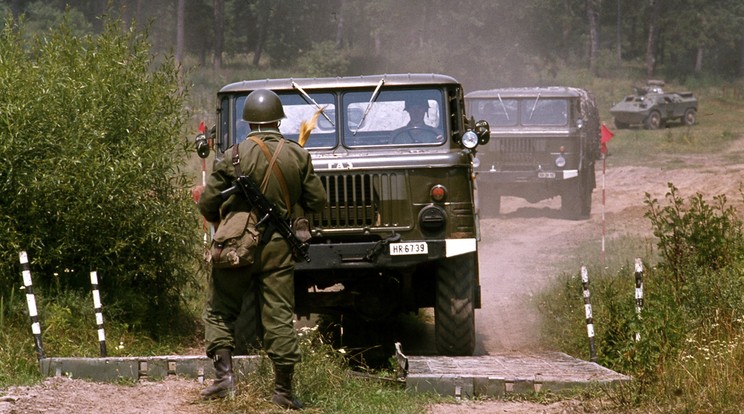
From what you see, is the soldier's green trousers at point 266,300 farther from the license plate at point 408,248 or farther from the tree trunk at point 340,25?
the tree trunk at point 340,25

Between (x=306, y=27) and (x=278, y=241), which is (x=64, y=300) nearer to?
(x=278, y=241)

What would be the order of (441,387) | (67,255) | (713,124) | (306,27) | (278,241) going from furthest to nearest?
1. (306,27)
2. (713,124)
3. (67,255)
4. (441,387)
5. (278,241)

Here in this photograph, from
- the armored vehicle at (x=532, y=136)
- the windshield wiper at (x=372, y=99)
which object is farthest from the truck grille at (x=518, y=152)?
the windshield wiper at (x=372, y=99)

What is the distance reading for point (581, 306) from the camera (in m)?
10.8

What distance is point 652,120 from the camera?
137ft

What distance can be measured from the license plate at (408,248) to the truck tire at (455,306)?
37cm

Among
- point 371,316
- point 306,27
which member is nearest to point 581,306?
point 371,316

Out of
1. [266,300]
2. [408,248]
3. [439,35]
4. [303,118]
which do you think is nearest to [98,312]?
[303,118]

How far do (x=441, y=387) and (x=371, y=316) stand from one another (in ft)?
7.42

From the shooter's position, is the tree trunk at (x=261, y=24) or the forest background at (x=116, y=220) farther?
the tree trunk at (x=261, y=24)

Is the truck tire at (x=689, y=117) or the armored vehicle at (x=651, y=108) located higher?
the armored vehicle at (x=651, y=108)

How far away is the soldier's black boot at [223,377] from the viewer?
6.88 m

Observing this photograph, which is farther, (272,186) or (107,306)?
(107,306)

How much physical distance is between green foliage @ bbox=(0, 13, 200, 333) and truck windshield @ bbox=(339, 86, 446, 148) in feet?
5.73
